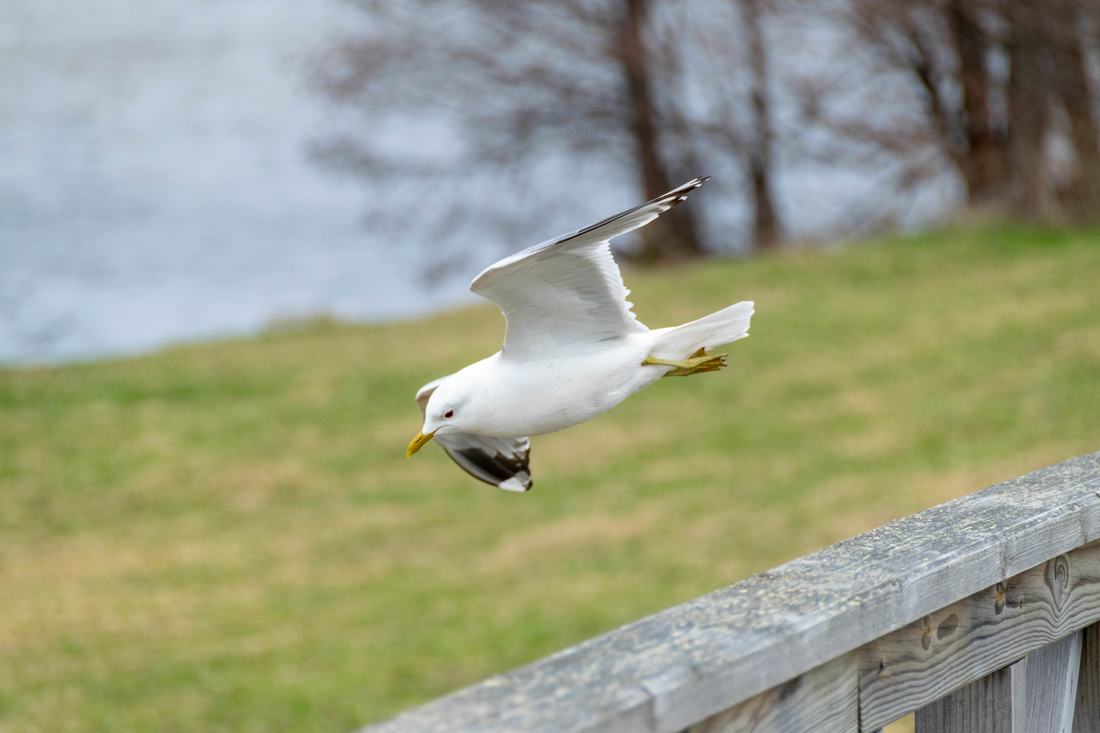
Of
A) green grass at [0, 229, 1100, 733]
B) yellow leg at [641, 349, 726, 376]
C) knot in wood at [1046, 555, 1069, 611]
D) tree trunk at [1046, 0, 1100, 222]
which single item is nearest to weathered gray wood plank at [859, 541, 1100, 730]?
knot in wood at [1046, 555, 1069, 611]

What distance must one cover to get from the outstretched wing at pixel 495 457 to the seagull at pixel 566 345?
134 mm

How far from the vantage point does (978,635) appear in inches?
49.8

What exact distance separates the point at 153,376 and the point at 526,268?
9785 millimetres

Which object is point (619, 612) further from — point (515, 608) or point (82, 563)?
point (82, 563)

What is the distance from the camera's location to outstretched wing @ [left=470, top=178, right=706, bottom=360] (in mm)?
984

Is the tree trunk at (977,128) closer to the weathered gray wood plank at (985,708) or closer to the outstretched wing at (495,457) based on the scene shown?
the weathered gray wood plank at (985,708)

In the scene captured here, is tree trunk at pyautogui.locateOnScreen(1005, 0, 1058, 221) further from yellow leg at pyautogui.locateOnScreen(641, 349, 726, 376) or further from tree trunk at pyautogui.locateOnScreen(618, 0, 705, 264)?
yellow leg at pyautogui.locateOnScreen(641, 349, 726, 376)

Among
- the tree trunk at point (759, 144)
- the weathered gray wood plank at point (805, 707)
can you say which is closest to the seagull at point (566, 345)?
the weathered gray wood plank at point (805, 707)

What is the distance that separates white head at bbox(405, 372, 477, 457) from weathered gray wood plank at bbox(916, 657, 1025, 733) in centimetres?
72

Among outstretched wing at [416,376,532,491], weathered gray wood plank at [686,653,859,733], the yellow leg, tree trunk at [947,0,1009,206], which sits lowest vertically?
tree trunk at [947,0,1009,206]

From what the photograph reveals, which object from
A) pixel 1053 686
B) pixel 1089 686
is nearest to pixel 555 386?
pixel 1053 686

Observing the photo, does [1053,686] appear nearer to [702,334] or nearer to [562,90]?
[702,334]

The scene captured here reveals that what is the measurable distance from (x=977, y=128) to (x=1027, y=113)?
106cm

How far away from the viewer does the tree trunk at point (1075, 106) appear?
1032cm
